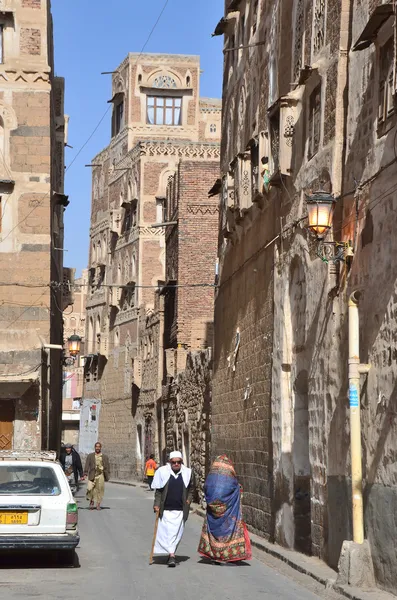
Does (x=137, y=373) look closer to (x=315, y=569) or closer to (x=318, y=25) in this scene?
(x=318, y=25)

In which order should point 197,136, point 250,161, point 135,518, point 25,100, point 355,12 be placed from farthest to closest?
point 197,136
point 25,100
point 135,518
point 250,161
point 355,12

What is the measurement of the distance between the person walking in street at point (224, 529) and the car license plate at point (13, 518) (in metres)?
2.47

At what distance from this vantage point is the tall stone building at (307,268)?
39.1ft

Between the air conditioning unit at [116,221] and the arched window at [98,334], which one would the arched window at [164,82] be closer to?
the air conditioning unit at [116,221]

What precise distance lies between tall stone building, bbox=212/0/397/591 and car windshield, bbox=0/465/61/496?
3.23 metres

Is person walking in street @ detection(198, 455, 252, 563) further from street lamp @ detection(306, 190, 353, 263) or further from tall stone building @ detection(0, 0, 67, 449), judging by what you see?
tall stone building @ detection(0, 0, 67, 449)

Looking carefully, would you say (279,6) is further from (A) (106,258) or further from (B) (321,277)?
(A) (106,258)

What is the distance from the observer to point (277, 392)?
1745cm

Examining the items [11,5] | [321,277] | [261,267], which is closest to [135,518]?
[261,267]

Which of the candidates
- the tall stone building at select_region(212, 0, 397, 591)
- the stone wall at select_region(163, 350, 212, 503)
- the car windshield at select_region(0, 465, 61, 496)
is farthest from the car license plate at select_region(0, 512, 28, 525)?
the stone wall at select_region(163, 350, 212, 503)

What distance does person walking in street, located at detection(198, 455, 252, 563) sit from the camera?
47.4 ft

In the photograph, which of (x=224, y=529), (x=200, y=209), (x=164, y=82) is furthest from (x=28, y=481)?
(x=164, y=82)

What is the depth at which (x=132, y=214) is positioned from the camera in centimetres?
5784

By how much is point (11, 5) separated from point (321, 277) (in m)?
16.4
